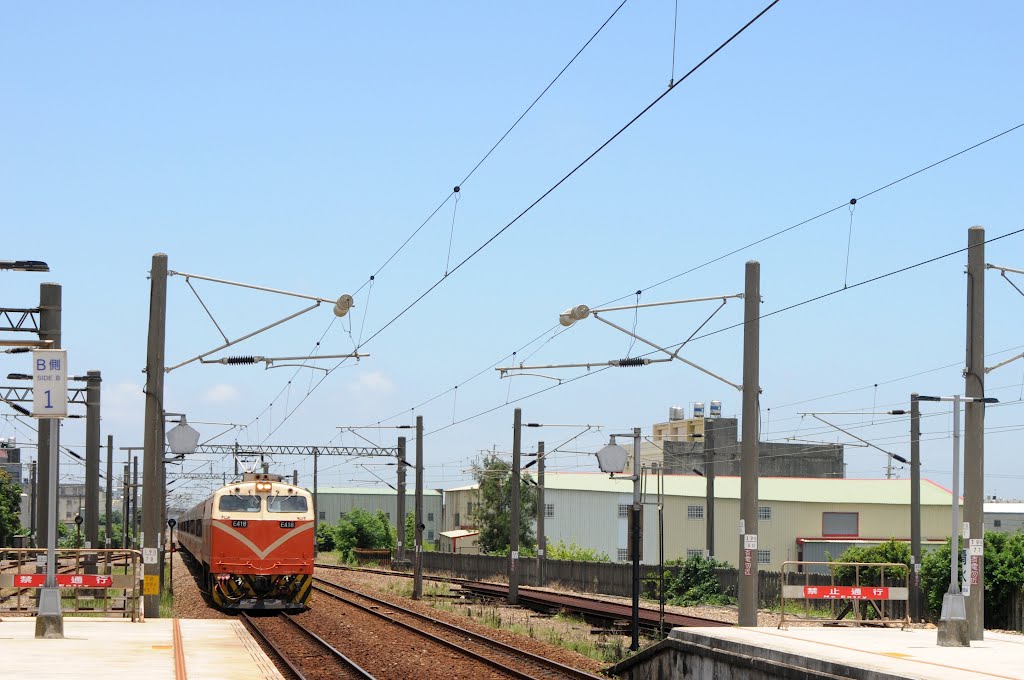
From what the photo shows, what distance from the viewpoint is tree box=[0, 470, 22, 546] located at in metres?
79.2

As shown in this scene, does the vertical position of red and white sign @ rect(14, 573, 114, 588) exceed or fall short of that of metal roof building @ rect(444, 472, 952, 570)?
it exceeds it

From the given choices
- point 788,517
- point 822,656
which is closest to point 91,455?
point 822,656

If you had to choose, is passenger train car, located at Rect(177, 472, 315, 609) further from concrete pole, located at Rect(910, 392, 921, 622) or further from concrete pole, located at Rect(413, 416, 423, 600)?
concrete pole, located at Rect(910, 392, 921, 622)

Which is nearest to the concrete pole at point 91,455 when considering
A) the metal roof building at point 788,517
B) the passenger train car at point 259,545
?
the passenger train car at point 259,545

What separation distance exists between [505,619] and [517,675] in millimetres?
12939

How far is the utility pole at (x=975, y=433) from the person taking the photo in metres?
20.3

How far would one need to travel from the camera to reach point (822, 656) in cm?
1516

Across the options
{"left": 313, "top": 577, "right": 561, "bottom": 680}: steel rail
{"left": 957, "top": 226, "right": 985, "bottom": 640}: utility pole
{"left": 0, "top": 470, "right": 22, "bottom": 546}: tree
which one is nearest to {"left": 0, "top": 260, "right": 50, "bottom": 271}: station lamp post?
{"left": 313, "top": 577, "right": 561, "bottom": 680}: steel rail

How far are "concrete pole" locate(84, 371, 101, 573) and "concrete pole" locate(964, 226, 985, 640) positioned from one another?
22289 millimetres

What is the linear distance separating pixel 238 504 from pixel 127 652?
39.1ft

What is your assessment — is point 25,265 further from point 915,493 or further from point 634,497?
point 915,493

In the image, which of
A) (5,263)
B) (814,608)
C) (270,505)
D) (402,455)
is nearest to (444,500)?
(402,455)

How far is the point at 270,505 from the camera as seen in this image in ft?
98.5

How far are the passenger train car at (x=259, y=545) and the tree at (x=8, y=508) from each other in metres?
54.1
